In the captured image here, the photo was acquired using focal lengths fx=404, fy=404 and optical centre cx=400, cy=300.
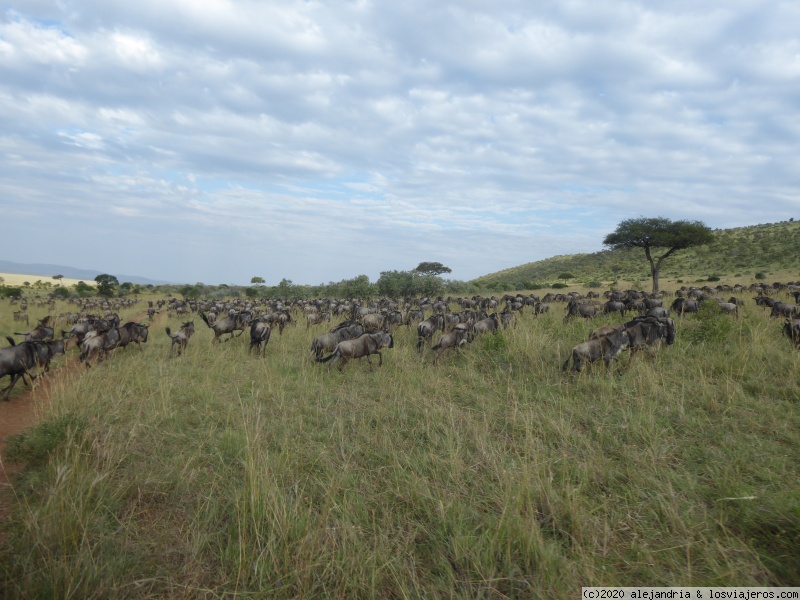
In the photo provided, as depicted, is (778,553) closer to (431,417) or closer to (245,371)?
(431,417)

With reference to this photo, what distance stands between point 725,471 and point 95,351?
1397cm

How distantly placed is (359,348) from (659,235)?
1185 inches

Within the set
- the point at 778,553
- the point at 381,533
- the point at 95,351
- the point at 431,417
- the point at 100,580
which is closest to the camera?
the point at 100,580

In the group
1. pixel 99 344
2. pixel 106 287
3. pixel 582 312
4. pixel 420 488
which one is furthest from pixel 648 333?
pixel 106 287

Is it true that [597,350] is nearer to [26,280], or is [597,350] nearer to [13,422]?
[13,422]

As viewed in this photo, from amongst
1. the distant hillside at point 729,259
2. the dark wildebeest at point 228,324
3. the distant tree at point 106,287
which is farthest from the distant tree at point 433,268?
the dark wildebeest at point 228,324

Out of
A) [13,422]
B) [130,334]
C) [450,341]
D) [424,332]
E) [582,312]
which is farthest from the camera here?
[582,312]

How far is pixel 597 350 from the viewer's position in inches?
322

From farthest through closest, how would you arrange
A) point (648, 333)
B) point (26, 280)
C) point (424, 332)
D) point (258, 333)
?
point (26, 280), point (258, 333), point (424, 332), point (648, 333)

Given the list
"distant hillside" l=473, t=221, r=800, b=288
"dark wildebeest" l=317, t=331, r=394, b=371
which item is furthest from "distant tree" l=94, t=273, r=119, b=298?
"distant hillside" l=473, t=221, r=800, b=288

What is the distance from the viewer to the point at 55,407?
21.5 feet

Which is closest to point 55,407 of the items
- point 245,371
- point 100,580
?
point 245,371

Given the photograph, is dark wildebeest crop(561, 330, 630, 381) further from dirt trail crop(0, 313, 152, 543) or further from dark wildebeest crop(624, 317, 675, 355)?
dirt trail crop(0, 313, 152, 543)

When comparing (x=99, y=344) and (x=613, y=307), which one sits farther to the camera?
(x=613, y=307)
